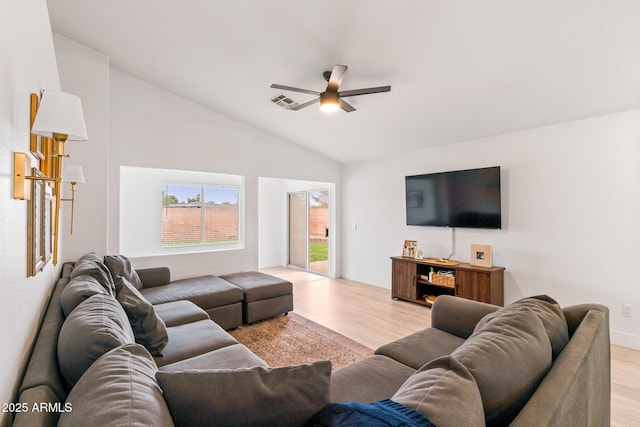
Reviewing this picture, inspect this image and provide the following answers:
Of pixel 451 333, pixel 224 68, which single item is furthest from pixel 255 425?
pixel 224 68

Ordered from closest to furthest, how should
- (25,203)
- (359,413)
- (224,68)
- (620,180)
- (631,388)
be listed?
(359,413) → (25,203) → (631,388) → (620,180) → (224,68)

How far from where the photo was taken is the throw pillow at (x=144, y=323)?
72.2 inches

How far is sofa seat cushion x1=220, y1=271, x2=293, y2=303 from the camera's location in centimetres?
366

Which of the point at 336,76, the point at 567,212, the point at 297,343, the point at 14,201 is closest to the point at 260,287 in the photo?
the point at 297,343

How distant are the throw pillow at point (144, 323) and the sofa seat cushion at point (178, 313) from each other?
2.16 ft

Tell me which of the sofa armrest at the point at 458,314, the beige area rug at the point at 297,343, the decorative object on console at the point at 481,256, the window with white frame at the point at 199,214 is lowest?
the beige area rug at the point at 297,343

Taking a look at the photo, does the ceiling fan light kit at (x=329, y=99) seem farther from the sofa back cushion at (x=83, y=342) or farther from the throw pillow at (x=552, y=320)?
the sofa back cushion at (x=83, y=342)

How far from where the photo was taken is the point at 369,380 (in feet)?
5.20

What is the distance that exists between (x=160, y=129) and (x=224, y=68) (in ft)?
4.64

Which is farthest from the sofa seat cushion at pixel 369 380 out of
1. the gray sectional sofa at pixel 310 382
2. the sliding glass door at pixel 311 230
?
the sliding glass door at pixel 311 230

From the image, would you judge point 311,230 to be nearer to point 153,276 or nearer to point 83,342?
point 153,276

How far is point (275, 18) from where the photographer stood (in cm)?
244

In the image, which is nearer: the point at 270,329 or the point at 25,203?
the point at 25,203

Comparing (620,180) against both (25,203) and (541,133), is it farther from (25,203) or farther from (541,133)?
(25,203)
